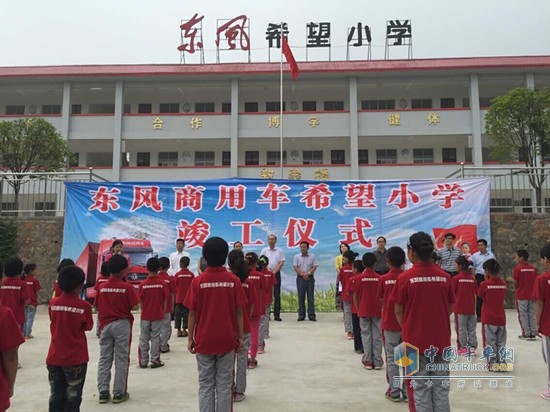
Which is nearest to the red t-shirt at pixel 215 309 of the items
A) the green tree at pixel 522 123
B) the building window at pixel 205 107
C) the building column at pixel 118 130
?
the green tree at pixel 522 123

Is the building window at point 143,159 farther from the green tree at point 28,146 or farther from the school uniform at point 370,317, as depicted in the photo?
the school uniform at point 370,317

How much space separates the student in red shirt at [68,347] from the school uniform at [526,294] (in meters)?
5.96

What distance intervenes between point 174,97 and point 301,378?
1956cm

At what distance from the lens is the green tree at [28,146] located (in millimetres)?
14688

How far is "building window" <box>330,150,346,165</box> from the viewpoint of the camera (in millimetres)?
22188

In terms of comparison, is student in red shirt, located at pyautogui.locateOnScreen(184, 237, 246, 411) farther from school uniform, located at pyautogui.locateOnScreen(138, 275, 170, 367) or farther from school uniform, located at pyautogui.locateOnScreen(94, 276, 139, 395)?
school uniform, located at pyautogui.locateOnScreen(138, 275, 170, 367)

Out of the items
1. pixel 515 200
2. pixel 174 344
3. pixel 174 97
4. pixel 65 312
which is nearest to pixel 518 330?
pixel 515 200

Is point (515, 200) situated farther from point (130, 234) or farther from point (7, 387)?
point (7, 387)

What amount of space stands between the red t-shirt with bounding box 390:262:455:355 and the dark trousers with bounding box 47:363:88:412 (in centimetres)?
250

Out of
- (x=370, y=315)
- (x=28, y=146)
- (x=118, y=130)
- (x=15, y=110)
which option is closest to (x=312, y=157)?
(x=118, y=130)

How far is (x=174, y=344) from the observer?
23.1 ft

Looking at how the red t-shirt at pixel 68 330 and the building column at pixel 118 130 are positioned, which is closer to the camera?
the red t-shirt at pixel 68 330

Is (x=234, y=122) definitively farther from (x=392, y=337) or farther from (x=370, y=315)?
(x=392, y=337)

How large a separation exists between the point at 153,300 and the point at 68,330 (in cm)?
206
